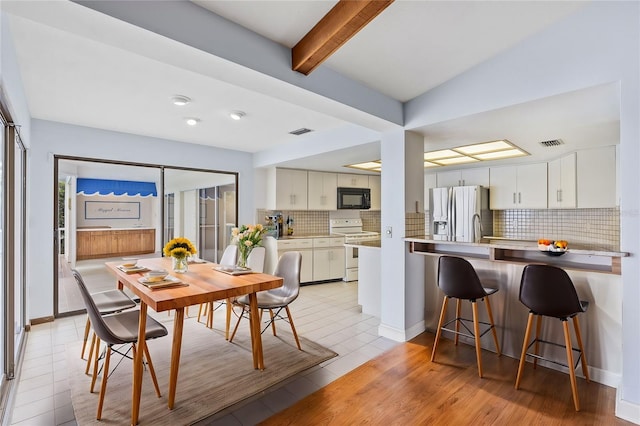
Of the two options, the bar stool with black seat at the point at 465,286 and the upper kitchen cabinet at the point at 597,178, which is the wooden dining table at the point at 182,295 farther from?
the upper kitchen cabinet at the point at 597,178

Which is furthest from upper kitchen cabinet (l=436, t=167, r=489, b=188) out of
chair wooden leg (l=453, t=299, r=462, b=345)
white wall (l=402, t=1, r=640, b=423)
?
white wall (l=402, t=1, r=640, b=423)

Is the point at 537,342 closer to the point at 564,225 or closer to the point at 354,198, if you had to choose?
the point at 564,225

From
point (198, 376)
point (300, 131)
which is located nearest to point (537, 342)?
point (198, 376)

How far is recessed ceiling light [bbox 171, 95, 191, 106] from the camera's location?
2.92 metres

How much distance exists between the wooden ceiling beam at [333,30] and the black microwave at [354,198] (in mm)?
4037

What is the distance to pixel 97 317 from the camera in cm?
191

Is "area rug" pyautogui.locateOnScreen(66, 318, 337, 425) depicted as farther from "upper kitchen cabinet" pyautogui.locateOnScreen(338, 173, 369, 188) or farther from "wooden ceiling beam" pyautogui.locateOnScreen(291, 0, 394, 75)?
"upper kitchen cabinet" pyautogui.locateOnScreen(338, 173, 369, 188)

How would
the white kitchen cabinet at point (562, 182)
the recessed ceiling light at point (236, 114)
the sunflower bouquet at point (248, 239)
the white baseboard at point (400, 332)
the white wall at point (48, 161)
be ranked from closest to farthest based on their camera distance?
1. the sunflower bouquet at point (248, 239)
2. the white baseboard at point (400, 332)
3. the recessed ceiling light at point (236, 114)
4. the white wall at point (48, 161)
5. the white kitchen cabinet at point (562, 182)

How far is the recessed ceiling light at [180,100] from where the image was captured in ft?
9.57

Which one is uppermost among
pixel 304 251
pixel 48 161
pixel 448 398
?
pixel 48 161

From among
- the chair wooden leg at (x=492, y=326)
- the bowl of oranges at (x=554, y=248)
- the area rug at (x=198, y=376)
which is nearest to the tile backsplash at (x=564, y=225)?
the bowl of oranges at (x=554, y=248)

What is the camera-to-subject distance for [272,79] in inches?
82.7

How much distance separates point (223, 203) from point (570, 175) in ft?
17.2

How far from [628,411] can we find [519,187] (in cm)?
362
